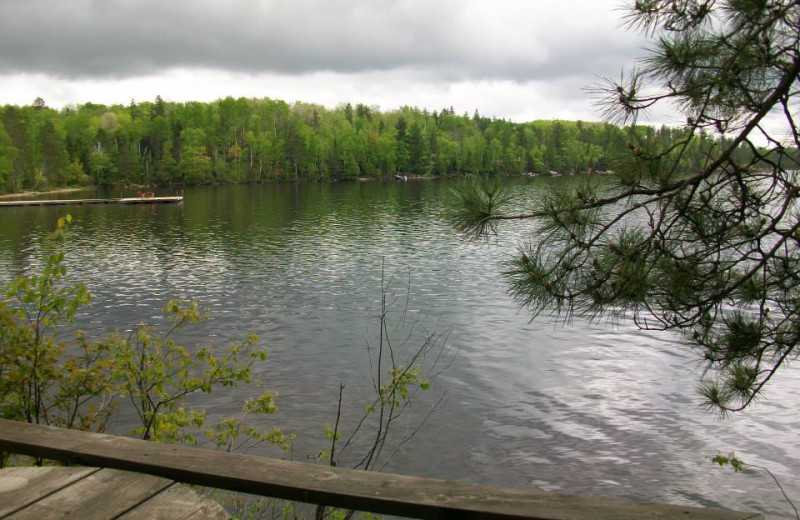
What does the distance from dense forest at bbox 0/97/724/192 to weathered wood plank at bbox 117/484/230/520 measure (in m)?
86.1

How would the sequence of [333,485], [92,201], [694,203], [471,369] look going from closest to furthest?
[333,485]
[694,203]
[471,369]
[92,201]

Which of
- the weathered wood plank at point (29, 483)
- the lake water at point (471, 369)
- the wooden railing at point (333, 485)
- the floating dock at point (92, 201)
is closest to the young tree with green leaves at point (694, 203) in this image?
the lake water at point (471, 369)

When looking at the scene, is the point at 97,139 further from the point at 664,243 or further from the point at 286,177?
the point at 664,243

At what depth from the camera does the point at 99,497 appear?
6.61ft

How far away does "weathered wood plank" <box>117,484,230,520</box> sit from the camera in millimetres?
1870

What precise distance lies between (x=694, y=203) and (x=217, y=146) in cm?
12204

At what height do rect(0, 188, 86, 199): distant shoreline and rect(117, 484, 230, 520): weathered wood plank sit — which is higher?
rect(117, 484, 230, 520): weathered wood plank

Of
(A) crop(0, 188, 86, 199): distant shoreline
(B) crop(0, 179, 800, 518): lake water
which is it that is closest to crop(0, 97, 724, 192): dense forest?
(A) crop(0, 188, 86, 199): distant shoreline

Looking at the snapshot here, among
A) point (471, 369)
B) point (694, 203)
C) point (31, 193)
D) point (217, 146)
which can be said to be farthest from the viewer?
point (217, 146)

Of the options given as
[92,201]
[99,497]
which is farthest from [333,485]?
[92,201]

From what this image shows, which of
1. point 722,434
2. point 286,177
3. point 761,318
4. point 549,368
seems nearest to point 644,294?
point 761,318

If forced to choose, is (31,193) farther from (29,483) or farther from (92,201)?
(29,483)

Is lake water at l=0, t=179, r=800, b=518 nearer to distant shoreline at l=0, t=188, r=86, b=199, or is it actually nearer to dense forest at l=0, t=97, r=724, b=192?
distant shoreline at l=0, t=188, r=86, b=199

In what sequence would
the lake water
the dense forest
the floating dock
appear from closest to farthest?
the lake water → the floating dock → the dense forest
